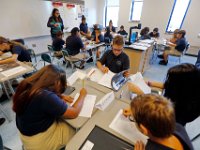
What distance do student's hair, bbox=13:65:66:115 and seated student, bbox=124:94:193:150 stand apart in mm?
565

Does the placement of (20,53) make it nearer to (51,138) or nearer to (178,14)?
(51,138)

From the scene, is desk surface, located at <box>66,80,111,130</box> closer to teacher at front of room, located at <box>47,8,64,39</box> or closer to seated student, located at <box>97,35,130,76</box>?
seated student, located at <box>97,35,130,76</box>

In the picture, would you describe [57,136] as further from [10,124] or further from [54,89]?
[10,124]

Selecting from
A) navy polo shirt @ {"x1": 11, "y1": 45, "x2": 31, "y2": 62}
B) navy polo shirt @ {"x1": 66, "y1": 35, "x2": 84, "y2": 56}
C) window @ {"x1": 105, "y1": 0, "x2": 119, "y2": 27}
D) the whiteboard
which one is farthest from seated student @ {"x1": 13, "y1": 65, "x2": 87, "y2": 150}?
window @ {"x1": 105, "y1": 0, "x2": 119, "y2": 27}

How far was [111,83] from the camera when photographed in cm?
137

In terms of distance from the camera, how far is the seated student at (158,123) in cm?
60

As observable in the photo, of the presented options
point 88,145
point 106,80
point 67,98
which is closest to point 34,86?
point 67,98

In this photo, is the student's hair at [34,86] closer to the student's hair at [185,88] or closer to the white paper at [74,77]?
the white paper at [74,77]

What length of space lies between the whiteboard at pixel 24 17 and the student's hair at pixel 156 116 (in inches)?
175

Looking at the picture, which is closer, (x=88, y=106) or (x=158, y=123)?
(x=158, y=123)

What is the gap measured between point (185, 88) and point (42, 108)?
1.09 meters

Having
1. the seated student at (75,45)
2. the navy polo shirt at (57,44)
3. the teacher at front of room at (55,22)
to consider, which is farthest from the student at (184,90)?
the teacher at front of room at (55,22)

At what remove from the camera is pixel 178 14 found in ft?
17.0

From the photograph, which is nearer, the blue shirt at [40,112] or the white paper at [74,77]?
the blue shirt at [40,112]
